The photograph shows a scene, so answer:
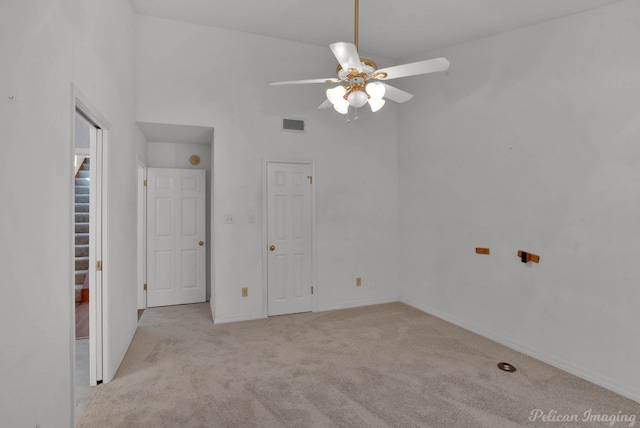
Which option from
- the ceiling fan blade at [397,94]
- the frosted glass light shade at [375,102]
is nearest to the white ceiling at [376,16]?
the ceiling fan blade at [397,94]

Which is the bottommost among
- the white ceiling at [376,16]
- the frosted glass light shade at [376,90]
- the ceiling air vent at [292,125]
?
the frosted glass light shade at [376,90]

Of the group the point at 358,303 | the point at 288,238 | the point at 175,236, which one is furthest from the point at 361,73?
the point at 175,236

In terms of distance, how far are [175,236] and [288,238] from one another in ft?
5.41

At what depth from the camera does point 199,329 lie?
3.94 metres

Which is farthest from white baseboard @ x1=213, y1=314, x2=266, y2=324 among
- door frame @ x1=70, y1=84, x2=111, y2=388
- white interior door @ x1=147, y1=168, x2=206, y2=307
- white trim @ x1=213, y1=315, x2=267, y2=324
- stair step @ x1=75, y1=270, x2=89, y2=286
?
stair step @ x1=75, y1=270, x2=89, y2=286

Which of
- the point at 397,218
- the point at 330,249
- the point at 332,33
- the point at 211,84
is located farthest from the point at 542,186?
the point at 211,84

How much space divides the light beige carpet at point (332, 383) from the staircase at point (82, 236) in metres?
2.00

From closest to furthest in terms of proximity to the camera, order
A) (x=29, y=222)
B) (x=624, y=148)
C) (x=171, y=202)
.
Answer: (x=29, y=222), (x=624, y=148), (x=171, y=202)

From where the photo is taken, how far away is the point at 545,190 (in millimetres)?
3199

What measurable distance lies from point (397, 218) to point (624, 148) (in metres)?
2.67

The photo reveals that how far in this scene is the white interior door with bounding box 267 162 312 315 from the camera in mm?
4387

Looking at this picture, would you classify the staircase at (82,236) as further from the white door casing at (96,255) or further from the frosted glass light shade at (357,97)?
the frosted glass light shade at (357,97)

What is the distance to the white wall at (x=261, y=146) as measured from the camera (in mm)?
3910

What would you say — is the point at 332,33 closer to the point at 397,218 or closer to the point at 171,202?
the point at 397,218
